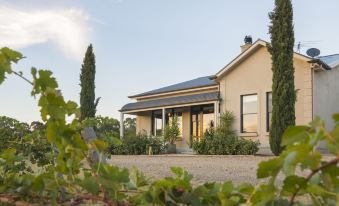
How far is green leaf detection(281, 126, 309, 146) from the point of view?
0.62 m

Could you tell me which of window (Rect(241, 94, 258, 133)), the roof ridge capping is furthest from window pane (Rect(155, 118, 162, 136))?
window (Rect(241, 94, 258, 133))

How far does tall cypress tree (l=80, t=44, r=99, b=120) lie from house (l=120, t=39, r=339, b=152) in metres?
2.65

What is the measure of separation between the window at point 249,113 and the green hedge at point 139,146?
4.06 m

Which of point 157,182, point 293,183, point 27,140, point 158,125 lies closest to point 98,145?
point 157,182

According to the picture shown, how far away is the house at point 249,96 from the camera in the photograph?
690 inches

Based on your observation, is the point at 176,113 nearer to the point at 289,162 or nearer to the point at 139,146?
the point at 139,146

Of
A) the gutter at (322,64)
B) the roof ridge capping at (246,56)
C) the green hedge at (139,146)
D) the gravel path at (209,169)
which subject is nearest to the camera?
the gravel path at (209,169)

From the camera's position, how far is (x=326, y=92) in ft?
60.5

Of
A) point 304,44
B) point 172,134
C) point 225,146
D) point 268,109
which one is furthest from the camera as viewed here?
point 304,44

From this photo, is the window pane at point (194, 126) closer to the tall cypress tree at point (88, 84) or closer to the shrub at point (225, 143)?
the shrub at point (225, 143)

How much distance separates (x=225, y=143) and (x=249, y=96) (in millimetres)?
3211

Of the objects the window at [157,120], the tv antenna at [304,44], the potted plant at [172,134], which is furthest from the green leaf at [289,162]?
the tv antenna at [304,44]

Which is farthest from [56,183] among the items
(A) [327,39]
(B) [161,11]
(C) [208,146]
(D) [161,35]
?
(A) [327,39]

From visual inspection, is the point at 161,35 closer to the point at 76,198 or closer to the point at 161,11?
the point at 161,11
